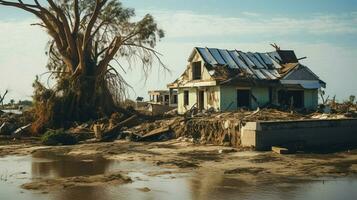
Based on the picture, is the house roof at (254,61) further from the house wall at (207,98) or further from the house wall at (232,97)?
the house wall at (207,98)

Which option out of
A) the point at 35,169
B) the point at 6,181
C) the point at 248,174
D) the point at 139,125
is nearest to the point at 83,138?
the point at 139,125

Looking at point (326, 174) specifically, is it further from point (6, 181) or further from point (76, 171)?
point (6, 181)

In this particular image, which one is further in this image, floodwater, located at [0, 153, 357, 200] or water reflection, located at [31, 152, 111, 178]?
water reflection, located at [31, 152, 111, 178]

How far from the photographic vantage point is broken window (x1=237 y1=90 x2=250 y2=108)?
1302 inches

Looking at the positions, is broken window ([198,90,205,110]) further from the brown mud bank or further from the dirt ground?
the brown mud bank

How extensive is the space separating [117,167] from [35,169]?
9.67 feet

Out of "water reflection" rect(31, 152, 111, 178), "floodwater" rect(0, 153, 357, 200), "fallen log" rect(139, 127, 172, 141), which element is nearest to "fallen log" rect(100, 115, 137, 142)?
"fallen log" rect(139, 127, 172, 141)

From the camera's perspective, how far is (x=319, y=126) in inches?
853

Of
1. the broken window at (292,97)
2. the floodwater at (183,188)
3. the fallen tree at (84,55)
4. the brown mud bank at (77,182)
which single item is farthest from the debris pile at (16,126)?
the brown mud bank at (77,182)

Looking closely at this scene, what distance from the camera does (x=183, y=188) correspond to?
13.1 metres

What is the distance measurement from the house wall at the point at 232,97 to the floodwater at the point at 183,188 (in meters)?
16.2

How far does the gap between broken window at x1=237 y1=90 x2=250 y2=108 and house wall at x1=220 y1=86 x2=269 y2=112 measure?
0.35 m

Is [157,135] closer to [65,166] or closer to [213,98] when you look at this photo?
[213,98]

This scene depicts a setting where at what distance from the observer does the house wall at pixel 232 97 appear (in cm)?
3234
